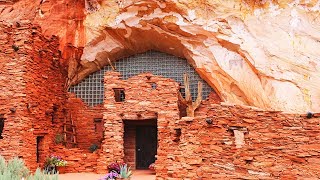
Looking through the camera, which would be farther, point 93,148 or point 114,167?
point 93,148

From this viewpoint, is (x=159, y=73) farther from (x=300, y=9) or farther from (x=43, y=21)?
(x=300, y=9)

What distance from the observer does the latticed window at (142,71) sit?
16.7 metres

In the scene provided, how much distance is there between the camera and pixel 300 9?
13648 mm

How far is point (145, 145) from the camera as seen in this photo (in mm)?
16844

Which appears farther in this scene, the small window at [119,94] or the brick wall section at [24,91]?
the small window at [119,94]

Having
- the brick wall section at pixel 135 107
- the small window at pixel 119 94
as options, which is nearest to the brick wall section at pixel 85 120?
the small window at pixel 119 94

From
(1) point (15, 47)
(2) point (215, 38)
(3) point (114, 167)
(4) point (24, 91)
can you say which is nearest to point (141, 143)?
(3) point (114, 167)

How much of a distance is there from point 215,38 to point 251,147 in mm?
8781

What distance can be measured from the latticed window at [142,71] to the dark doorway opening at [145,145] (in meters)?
2.13

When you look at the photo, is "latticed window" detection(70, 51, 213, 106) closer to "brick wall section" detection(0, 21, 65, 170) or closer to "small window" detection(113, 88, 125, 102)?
"small window" detection(113, 88, 125, 102)

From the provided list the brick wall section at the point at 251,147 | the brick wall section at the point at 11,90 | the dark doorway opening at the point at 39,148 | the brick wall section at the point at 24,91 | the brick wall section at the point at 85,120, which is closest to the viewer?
the brick wall section at the point at 251,147

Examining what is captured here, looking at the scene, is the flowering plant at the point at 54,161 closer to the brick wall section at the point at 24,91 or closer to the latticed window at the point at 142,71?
the brick wall section at the point at 24,91

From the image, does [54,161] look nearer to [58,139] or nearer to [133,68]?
[58,139]

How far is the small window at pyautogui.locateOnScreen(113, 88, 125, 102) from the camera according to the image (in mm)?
15209
